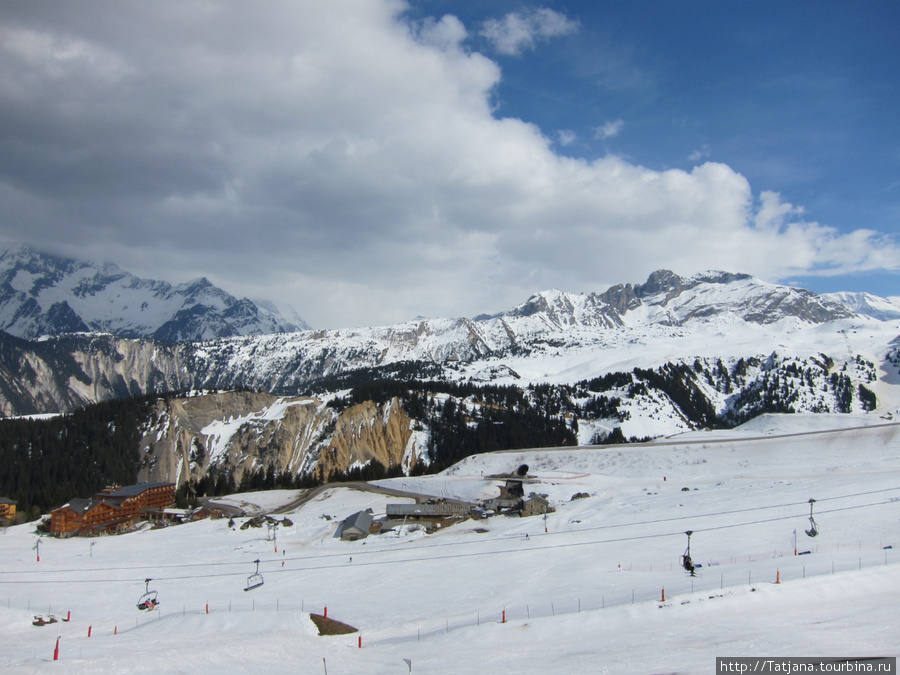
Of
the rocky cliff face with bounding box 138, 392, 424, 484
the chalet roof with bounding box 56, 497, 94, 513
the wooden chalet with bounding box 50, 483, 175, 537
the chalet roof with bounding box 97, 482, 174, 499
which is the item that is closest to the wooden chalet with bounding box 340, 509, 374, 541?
the wooden chalet with bounding box 50, 483, 175, 537

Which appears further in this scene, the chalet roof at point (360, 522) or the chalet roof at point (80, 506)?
the chalet roof at point (80, 506)

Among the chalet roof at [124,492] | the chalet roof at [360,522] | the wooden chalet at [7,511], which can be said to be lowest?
the wooden chalet at [7,511]

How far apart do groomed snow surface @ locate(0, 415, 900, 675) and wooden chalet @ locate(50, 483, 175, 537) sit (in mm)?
4502

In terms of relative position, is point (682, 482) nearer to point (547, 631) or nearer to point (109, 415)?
point (547, 631)

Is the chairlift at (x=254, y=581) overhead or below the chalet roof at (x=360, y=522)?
→ below

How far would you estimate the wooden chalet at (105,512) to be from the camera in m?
79.4

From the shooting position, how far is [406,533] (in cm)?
6631

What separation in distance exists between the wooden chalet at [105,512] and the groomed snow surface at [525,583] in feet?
14.8

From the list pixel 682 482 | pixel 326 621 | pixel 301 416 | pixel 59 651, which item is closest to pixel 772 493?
pixel 682 482

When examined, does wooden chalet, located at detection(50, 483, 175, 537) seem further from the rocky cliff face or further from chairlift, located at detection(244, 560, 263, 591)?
the rocky cliff face

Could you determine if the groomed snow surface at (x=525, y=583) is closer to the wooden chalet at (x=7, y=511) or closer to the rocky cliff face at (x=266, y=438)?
the wooden chalet at (x=7, y=511)

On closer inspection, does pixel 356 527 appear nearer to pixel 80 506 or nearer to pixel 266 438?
pixel 80 506

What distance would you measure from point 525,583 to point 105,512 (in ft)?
236

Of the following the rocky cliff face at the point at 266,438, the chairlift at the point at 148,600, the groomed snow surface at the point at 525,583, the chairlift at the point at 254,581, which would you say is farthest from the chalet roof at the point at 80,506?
the rocky cliff face at the point at 266,438
